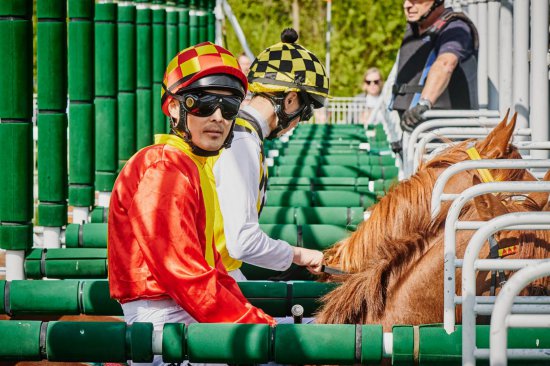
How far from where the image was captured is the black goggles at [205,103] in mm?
3086

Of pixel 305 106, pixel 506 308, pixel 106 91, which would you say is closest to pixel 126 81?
pixel 106 91

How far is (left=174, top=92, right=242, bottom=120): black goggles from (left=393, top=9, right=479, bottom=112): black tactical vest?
3800 millimetres

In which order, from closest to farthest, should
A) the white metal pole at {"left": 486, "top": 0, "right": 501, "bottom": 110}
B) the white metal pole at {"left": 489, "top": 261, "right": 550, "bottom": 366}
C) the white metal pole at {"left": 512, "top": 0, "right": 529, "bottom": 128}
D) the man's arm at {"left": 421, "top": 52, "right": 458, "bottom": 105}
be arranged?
the white metal pole at {"left": 489, "top": 261, "right": 550, "bottom": 366} < the white metal pole at {"left": 512, "top": 0, "right": 529, "bottom": 128} < the man's arm at {"left": 421, "top": 52, "right": 458, "bottom": 105} < the white metal pole at {"left": 486, "top": 0, "right": 501, "bottom": 110}

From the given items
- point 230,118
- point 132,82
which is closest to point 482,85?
point 132,82

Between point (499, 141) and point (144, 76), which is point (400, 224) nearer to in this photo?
point (499, 141)

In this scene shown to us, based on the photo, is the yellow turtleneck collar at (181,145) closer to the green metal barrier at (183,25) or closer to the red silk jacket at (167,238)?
the red silk jacket at (167,238)

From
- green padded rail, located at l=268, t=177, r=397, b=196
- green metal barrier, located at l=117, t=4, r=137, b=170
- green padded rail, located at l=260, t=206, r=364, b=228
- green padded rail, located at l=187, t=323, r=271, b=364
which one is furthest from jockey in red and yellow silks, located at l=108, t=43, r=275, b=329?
green metal barrier, located at l=117, t=4, r=137, b=170

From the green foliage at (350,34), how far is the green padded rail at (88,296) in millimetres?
19264

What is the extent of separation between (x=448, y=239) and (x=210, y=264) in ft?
2.58

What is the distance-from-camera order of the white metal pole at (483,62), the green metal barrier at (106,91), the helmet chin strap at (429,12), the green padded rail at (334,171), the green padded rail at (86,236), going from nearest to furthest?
the green padded rail at (86,236), the helmet chin strap at (429,12), the green metal barrier at (106,91), the green padded rail at (334,171), the white metal pole at (483,62)

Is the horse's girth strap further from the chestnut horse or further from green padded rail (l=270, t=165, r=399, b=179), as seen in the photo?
Answer: green padded rail (l=270, t=165, r=399, b=179)

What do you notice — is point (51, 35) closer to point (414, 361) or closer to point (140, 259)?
point (140, 259)

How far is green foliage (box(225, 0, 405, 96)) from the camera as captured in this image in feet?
76.8

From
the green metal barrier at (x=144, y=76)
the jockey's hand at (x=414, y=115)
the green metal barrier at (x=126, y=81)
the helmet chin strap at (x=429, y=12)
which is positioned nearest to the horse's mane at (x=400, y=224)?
the jockey's hand at (x=414, y=115)
